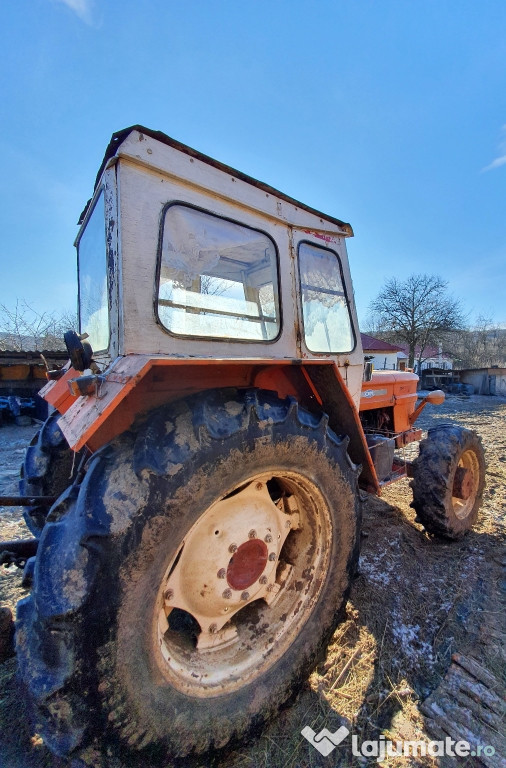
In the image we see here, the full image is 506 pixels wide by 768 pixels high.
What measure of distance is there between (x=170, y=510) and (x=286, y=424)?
0.60 m

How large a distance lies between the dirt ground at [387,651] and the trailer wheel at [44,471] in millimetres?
578

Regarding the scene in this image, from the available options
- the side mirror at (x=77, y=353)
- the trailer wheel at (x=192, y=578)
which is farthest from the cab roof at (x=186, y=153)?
the trailer wheel at (x=192, y=578)

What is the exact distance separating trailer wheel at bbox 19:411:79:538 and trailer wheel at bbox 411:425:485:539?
262 cm

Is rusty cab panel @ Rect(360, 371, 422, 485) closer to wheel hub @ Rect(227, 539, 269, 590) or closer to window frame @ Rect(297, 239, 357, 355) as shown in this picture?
window frame @ Rect(297, 239, 357, 355)

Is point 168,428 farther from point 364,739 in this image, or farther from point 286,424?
point 364,739

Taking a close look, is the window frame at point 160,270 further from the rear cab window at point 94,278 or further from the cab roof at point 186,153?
the rear cab window at point 94,278

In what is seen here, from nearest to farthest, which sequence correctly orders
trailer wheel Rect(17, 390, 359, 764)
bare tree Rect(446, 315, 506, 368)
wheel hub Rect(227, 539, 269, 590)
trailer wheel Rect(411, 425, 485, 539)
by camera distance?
1. trailer wheel Rect(17, 390, 359, 764)
2. wheel hub Rect(227, 539, 269, 590)
3. trailer wheel Rect(411, 425, 485, 539)
4. bare tree Rect(446, 315, 506, 368)

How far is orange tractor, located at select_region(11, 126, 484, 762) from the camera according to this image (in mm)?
1155

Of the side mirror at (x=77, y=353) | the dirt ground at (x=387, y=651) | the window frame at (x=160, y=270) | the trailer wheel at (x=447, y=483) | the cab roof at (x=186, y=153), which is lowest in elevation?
the dirt ground at (x=387, y=651)

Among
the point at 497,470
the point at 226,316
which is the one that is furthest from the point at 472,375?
the point at 226,316

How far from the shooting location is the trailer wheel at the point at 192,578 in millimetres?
1124

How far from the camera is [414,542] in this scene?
3.12 metres

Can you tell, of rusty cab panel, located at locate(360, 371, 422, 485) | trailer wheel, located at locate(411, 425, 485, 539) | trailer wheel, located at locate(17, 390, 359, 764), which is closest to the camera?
trailer wheel, located at locate(17, 390, 359, 764)

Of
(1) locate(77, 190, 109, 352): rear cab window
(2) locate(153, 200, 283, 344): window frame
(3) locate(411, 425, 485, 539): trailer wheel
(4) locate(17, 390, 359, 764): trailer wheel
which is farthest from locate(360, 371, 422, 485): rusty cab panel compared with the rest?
(1) locate(77, 190, 109, 352): rear cab window
